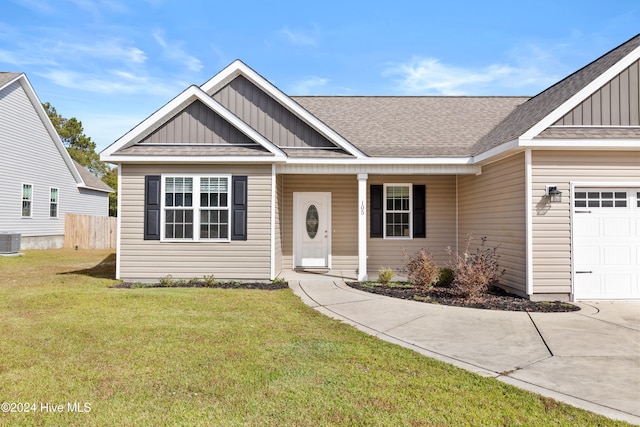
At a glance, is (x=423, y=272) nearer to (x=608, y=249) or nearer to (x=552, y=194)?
(x=552, y=194)

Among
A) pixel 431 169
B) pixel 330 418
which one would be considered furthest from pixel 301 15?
pixel 330 418

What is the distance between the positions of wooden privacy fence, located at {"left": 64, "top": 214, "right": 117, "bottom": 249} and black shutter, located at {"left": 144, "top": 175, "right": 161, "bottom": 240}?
14565 mm

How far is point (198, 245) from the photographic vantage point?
10000 millimetres

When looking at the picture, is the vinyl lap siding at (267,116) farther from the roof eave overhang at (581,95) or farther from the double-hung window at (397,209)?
the roof eave overhang at (581,95)

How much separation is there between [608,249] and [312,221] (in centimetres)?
740

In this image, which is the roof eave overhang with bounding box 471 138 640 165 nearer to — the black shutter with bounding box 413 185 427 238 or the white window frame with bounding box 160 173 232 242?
the black shutter with bounding box 413 185 427 238

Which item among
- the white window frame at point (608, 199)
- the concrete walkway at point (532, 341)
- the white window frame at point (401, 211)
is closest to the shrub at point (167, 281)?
the concrete walkway at point (532, 341)

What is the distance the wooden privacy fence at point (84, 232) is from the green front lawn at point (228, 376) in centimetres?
1653

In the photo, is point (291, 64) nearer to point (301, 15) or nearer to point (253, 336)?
point (301, 15)

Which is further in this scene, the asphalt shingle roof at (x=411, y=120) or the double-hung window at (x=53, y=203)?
the double-hung window at (x=53, y=203)

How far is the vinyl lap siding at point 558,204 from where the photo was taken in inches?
328

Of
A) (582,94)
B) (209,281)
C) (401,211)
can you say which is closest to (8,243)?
(209,281)

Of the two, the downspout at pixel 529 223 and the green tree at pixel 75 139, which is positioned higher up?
the green tree at pixel 75 139

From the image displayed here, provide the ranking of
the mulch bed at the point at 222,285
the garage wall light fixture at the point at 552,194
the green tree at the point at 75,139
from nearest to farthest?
1. the garage wall light fixture at the point at 552,194
2. the mulch bed at the point at 222,285
3. the green tree at the point at 75,139
